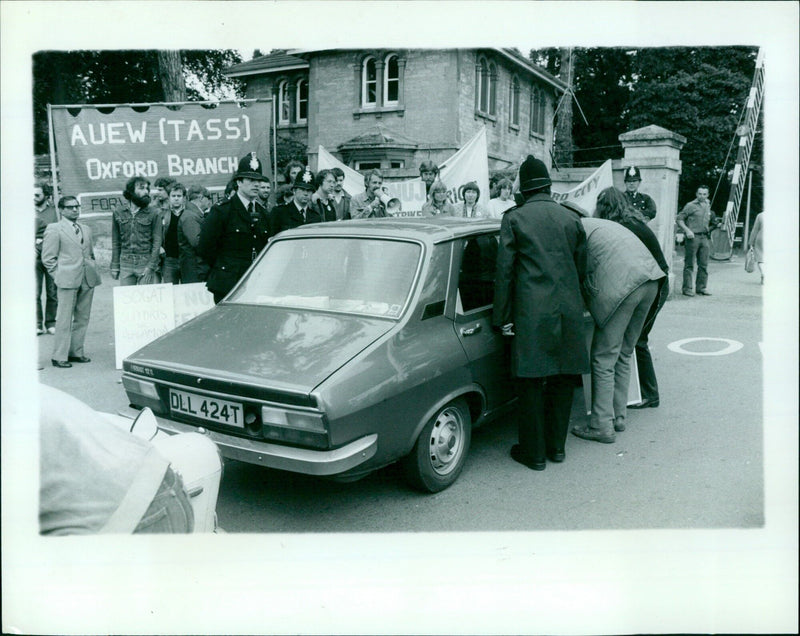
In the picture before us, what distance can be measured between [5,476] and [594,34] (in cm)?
300

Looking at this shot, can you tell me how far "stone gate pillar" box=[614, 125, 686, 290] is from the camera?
11773 millimetres

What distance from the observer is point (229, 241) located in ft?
21.8

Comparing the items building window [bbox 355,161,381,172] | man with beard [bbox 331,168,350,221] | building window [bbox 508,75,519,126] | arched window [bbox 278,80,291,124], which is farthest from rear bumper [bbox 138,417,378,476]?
arched window [bbox 278,80,291,124]

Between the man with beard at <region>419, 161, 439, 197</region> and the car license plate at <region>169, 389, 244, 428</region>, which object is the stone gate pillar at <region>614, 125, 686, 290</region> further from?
the car license plate at <region>169, 389, 244, 428</region>

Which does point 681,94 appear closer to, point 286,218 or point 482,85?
point 482,85

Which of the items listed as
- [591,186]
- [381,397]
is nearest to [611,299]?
[381,397]

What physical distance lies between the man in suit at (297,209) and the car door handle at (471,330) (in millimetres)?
3033

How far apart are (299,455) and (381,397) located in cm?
52

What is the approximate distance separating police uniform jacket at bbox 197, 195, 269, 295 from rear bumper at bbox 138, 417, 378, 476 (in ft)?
9.46

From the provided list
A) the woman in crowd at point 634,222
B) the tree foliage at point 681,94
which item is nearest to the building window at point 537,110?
the tree foliage at point 681,94

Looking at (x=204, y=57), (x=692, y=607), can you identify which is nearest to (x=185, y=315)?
(x=692, y=607)

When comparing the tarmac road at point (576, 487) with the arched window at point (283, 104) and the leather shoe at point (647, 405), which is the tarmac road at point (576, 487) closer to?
the leather shoe at point (647, 405)

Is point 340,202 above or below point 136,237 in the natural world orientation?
above

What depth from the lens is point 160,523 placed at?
257cm
